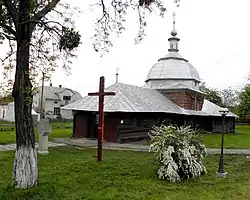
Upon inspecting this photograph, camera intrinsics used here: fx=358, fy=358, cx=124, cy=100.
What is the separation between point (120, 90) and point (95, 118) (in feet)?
8.76

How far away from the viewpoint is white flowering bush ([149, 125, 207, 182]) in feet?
31.4

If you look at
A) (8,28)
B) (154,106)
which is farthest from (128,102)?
(8,28)

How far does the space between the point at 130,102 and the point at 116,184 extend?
1465 cm

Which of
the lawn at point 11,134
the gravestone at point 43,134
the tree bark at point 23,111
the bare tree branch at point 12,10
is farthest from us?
the lawn at point 11,134

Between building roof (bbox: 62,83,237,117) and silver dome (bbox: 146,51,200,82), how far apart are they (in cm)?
270

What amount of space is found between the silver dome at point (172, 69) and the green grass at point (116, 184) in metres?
21.1

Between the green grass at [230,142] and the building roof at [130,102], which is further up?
the building roof at [130,102]

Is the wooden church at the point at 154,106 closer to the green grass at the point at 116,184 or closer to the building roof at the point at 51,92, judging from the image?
the green grass at the point at 116,184

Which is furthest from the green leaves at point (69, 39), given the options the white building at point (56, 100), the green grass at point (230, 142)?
the white building at point (56, 100)

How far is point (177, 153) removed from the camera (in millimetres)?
→ 9727

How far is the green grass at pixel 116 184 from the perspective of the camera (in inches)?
305

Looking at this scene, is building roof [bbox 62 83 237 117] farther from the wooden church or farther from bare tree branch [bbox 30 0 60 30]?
bare tree branch [bbox 30 0 60 30]

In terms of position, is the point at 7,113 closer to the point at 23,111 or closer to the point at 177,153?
the point at 177,153

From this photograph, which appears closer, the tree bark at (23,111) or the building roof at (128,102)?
the tree bark at (23,111)
